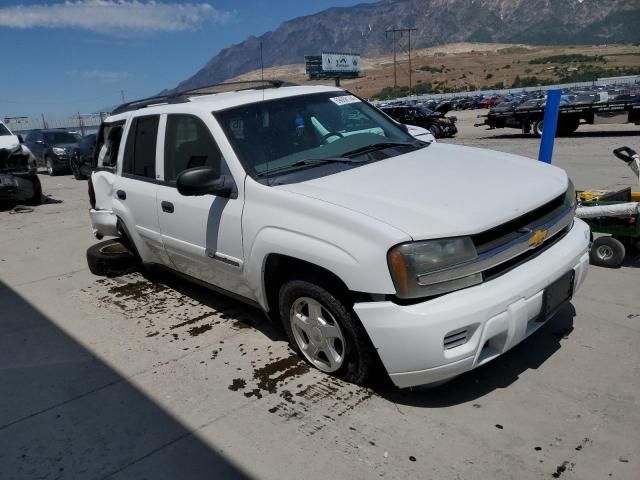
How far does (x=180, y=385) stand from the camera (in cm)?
351

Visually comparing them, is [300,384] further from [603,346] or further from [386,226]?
[603,346]

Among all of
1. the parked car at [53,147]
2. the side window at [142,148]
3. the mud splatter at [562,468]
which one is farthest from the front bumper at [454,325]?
the parked car at [53,147]

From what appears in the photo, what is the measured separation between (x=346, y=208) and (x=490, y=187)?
88 centimetres

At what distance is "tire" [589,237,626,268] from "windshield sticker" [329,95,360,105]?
2710mm

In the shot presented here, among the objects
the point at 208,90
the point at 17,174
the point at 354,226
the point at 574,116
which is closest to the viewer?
the point at 354,226

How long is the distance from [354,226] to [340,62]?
87502 mm

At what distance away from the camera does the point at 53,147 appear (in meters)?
17.1

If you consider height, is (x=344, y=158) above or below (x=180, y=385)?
above

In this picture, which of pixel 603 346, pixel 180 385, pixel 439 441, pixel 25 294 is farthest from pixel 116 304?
pixel 603 346

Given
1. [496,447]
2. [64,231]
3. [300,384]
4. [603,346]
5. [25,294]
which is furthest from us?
[64,231]

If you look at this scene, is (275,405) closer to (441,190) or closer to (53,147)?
(441,190)

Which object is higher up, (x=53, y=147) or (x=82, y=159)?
(x=53, y=147)

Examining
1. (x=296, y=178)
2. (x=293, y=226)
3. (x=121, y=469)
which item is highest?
(x=296, y=178)

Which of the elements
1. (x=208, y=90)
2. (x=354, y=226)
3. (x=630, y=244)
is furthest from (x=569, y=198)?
(x=208, y=90)
